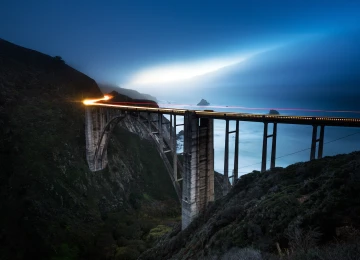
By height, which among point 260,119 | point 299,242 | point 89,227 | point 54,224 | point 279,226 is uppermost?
point 260,119

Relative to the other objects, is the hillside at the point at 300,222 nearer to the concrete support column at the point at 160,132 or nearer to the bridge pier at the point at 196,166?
the bridge pier at the point at 196,166

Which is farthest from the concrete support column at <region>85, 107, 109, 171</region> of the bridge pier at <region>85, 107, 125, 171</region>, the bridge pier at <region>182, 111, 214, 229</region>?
the bridge pier at <region>182, 111, 214, 229</region>

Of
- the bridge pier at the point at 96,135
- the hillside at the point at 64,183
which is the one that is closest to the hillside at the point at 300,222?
the hillside at the point at 64,183

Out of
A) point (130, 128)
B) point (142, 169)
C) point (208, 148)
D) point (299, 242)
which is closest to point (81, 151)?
point (142, 169)

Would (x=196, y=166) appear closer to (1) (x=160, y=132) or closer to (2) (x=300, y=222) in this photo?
(1) (x=160, y=132)

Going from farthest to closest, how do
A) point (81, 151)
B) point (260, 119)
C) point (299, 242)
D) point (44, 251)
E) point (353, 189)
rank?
point (81, 151) < point (44, 251) < point (260, 119) < point (353, 189) < point (299, 242)

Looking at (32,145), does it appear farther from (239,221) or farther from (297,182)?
(297,182)

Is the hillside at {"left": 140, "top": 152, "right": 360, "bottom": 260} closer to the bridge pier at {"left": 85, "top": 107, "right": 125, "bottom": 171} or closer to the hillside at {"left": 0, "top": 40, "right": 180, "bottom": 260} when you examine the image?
the hillside at {"left": 0, "top": 40, "right": 180, "bottom": 260}
